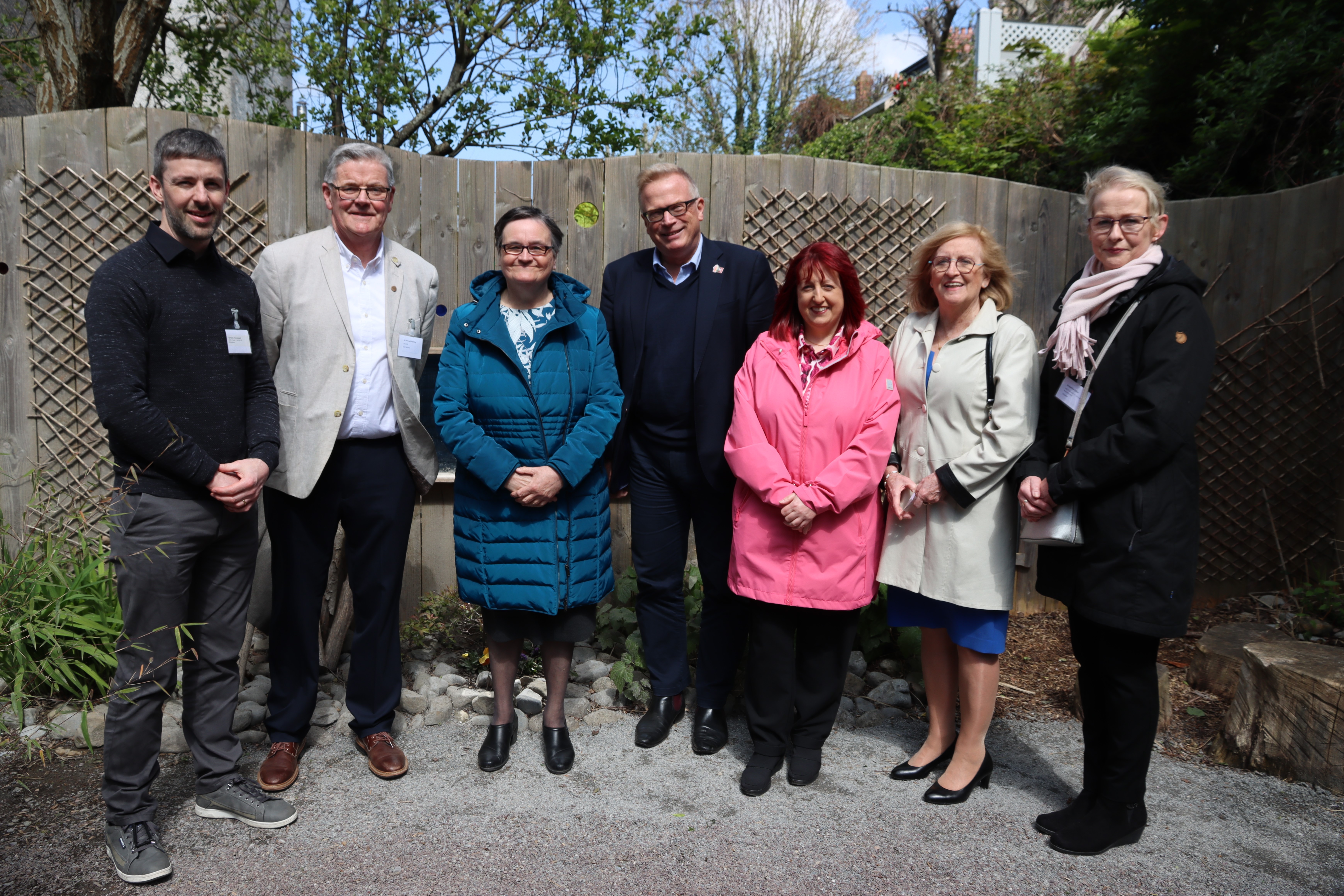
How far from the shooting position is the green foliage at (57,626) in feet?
10.0

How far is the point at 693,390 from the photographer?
2.92 m

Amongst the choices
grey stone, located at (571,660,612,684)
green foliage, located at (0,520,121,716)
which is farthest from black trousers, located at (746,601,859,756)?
green foliage, located at (0,520,121,716)

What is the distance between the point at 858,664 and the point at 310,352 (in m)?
2.69

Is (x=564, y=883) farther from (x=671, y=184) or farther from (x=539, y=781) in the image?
(x=671, y=184)

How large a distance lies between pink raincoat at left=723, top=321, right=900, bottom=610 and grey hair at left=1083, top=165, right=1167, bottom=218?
2.51 feet

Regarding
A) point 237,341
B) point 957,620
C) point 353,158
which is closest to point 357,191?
point 353,158

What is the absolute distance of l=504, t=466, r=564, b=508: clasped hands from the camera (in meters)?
2.74

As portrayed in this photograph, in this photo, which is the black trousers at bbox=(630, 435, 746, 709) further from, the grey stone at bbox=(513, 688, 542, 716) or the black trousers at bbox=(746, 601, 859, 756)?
the grey stone at bbox=(513, 688, 542, 716)

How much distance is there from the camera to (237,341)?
2389 millimetres

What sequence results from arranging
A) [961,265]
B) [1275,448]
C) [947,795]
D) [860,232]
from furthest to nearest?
[1275,448]
[860,232]
[947,795]
[961,265]

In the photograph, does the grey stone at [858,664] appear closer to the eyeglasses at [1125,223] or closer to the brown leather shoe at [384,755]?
the brown leather shoe at [384,755]

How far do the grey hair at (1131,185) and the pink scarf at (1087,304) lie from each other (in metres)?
0.11

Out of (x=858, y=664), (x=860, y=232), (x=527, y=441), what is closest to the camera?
(x=527, y=441)

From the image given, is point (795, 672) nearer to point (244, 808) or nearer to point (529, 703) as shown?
point (529, 703)
